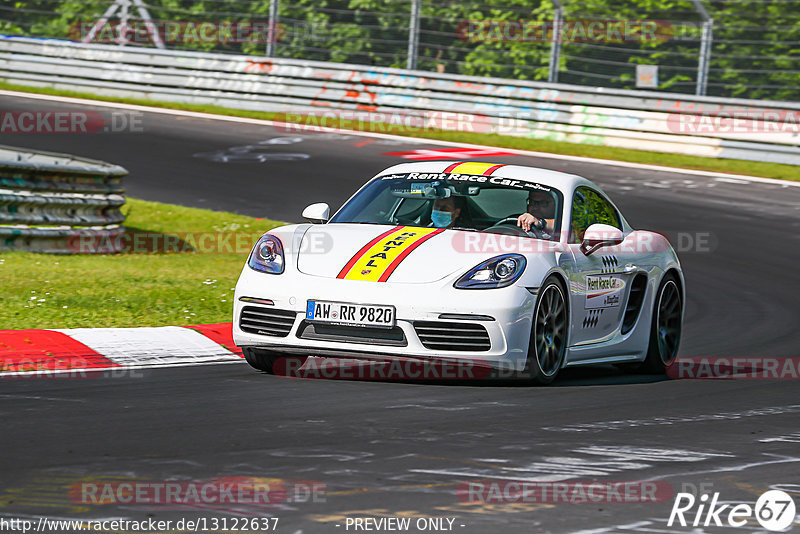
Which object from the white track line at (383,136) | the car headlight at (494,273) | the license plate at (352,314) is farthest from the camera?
the white track line at (383,136)

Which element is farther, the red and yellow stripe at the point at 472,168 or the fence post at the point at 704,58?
the fence post at the point at 704,58

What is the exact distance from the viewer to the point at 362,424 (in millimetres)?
6496

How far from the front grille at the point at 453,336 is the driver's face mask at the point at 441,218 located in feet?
3.59

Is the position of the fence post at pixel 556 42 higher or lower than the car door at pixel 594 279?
higher

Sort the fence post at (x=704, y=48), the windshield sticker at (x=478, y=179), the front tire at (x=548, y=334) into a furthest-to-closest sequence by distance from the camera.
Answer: the fence post at (x=704, y=48) < the windshield sticker at (x=478, y=179) < the front tire at (x=548, y=334)

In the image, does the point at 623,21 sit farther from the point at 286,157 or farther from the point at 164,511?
the point at 164,511

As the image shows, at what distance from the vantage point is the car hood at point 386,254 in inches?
307

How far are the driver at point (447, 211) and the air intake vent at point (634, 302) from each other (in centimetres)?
136

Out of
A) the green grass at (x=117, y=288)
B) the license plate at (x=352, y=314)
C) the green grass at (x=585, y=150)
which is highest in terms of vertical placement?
the green grass at (x=585, y=150)

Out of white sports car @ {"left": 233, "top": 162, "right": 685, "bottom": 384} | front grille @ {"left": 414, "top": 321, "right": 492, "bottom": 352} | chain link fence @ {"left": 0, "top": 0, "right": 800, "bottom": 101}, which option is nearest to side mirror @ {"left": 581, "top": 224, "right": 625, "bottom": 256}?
white sports car @ {"left": 233, "top": 162, "right": 685, "bottom": 384}

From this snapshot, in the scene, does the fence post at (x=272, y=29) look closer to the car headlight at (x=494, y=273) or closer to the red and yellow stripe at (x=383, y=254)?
the red and yellow stripe at (x=383, y=254)

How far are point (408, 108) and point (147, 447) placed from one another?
724 inches

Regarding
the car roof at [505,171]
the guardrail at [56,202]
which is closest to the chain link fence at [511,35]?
the guardrail at [56,202]

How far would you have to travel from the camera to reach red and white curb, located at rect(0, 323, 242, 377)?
817cm
